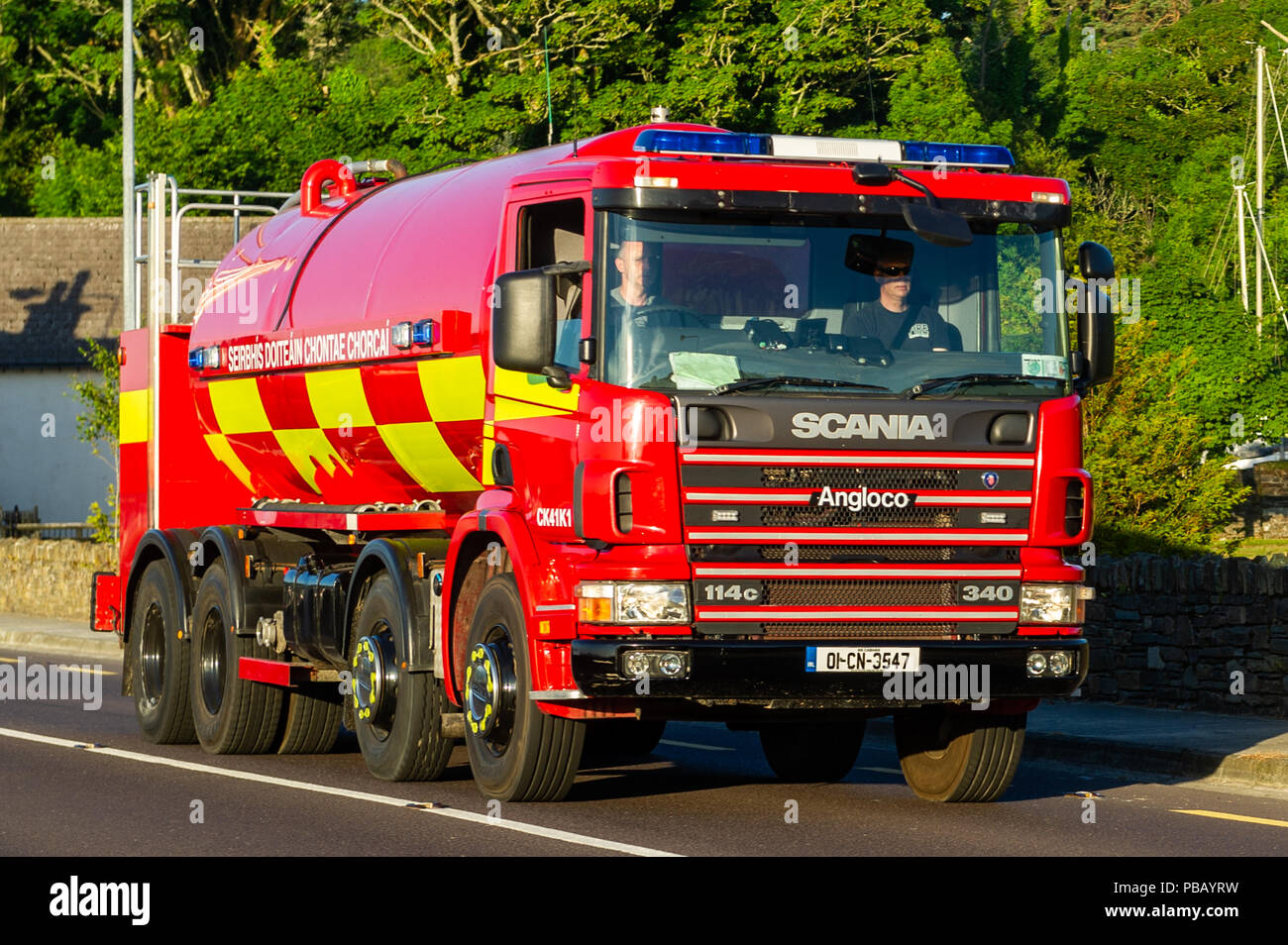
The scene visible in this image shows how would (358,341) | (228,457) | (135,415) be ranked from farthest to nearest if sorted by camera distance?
(135,415) < (228,457) < (358,341)

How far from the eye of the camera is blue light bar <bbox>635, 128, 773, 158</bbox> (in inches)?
451

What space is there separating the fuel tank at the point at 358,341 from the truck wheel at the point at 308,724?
1435 mm

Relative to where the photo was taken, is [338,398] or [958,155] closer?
[958,155]

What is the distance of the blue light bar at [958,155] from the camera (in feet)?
38.8

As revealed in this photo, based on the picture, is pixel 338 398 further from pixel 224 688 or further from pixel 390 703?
pixel 224 688

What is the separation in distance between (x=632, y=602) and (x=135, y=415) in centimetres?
801

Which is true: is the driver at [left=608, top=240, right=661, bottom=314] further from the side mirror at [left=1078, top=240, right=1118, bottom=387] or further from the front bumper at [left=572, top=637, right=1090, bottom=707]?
the side mirror at [left=1078, top=240, right=1118, bottom=387]

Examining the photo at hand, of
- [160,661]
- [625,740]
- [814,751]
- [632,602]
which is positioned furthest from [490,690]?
[160,661]

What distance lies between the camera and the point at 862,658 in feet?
36.6

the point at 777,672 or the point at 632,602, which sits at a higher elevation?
the point at 632,602

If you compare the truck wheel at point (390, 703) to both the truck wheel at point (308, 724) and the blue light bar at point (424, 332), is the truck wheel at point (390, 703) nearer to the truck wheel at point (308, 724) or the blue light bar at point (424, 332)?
the blue light bar at point (424, 332)

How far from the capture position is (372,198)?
15.1m

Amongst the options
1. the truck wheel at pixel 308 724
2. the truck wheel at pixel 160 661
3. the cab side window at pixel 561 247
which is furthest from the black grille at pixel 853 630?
the truck wheel at pixel 160 661

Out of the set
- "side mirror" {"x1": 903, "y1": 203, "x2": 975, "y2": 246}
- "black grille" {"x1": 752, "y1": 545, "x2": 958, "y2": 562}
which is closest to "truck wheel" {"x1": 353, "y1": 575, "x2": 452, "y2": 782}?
"black grille" {"x1": 752, "y1": 545, "x2": 958, "y2": 562}
